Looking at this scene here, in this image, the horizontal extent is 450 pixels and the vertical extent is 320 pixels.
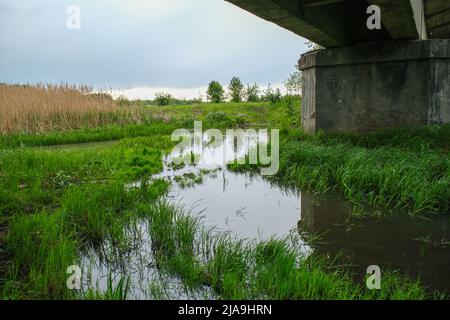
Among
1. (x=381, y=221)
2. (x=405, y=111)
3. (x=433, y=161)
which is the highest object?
(x=405, y=111)

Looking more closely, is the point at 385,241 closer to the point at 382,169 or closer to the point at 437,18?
the point at 382,169

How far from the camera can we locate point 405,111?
8.81 m

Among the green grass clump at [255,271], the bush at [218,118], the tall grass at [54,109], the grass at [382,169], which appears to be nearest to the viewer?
the green grass clump at [255,271]

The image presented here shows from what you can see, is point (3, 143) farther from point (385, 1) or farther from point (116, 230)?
point (385, 1)

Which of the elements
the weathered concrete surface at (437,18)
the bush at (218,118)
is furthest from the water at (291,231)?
the bush at (218,118)

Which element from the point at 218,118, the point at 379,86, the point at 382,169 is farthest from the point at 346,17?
the point at 218,118

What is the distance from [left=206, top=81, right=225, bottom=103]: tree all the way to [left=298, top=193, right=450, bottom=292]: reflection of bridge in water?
31.2m

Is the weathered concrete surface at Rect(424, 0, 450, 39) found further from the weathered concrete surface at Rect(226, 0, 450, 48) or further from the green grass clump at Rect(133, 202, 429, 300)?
the green grass clump at Rect(133, 202, 429, 300)

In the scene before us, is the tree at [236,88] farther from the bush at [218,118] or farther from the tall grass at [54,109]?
the tall grass at [54,109]

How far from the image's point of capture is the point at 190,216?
427 centimetres

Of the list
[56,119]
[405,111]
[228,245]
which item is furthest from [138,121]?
[228,245]

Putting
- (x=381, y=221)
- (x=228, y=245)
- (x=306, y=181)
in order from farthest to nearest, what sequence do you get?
(x=306, y=181) → (x=381, y=221) → (x=228, y=245)

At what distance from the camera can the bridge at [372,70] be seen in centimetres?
806

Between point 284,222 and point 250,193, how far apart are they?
1386mm
